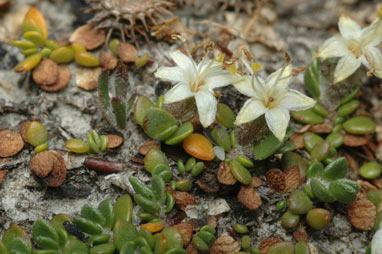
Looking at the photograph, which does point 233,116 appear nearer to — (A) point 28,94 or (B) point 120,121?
(B) point 120,121

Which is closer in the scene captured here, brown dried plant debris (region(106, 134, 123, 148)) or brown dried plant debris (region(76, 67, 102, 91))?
brown dried plant debris (region(106, 134, 123, 148))

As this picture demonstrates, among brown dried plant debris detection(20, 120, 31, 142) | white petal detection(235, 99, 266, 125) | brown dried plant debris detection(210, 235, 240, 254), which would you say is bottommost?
brown dried plant debris detection(210, 235, 240, 254)

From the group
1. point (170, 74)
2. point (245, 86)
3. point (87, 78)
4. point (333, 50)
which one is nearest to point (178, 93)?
point (170, 74)

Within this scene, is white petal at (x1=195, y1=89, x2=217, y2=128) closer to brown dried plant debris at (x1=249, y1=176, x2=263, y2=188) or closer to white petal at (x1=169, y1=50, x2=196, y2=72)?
white petal at (x1=169, y1=50, x2=196, y2=72)

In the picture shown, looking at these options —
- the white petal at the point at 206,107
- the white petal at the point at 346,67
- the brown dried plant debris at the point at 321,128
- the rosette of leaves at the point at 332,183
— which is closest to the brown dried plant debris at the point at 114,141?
the white petal at the point at 206,107

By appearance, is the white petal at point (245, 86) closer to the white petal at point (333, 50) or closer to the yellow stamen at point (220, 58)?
the yellow stamen at point (220, 58)

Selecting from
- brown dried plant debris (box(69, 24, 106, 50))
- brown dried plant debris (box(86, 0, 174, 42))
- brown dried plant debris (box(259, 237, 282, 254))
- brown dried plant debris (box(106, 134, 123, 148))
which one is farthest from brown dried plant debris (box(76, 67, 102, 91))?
brown dried plant debris (box(259, 237, 282, 254))

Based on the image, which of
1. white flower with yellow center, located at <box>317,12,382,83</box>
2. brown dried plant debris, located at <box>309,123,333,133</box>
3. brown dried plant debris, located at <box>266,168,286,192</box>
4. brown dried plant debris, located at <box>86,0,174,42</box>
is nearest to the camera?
brown dried plant debris, located at <box>266,168,286,192</box>
